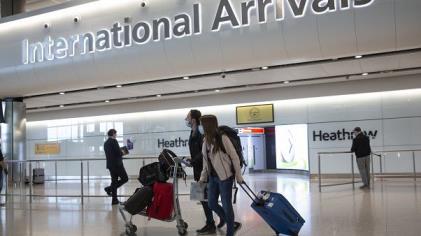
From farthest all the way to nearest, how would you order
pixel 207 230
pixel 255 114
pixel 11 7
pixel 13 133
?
pixel 255 114 < pixel 11 7 < pixel 13 133 < pixel 207 230

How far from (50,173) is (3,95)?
7090 mm

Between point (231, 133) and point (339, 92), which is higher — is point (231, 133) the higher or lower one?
the lower one

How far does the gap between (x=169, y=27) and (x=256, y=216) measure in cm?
577

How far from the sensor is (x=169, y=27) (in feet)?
36.2

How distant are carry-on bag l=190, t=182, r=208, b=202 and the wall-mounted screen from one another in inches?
509

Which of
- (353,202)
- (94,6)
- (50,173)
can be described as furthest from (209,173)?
(50,173)

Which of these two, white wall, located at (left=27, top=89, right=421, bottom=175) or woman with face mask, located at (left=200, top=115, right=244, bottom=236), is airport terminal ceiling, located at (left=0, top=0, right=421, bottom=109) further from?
woman with face mask, located at (left=200, top=115, right=244, bottom=236)

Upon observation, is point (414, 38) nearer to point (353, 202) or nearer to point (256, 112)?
point (353, 202)

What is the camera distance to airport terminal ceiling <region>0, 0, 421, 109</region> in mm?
9312

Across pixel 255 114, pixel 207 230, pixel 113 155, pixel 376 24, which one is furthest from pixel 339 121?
pixel 207 230

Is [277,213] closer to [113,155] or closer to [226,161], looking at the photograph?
[226,161]

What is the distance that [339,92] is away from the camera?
16.7 m

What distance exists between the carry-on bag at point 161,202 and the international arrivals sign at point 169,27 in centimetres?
538

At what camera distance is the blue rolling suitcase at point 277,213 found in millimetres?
5406
